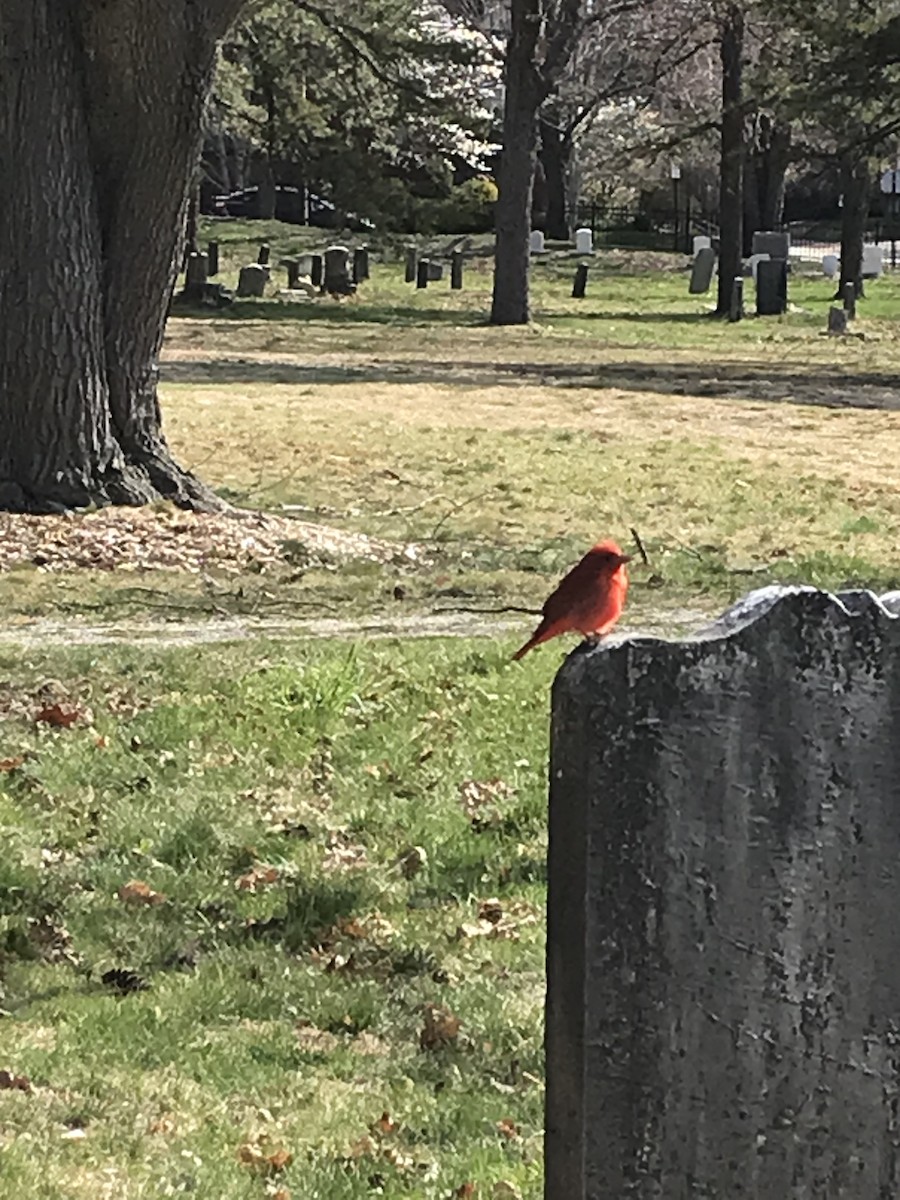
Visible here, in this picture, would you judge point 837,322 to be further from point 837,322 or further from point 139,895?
point 139,895

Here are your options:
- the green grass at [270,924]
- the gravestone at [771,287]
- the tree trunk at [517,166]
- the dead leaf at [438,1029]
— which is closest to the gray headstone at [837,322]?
the gravestone at [771,287]

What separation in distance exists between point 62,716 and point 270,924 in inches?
91.2

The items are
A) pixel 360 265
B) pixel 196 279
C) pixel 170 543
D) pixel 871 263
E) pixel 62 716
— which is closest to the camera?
pixel 62 716

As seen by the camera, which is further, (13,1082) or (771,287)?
(771,287)

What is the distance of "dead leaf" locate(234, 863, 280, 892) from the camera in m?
5.97

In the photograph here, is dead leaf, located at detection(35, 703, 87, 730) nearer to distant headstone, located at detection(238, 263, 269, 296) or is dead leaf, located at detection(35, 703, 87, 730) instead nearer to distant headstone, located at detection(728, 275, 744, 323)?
distant headstone, located at detection(728, 275, 744, 323)

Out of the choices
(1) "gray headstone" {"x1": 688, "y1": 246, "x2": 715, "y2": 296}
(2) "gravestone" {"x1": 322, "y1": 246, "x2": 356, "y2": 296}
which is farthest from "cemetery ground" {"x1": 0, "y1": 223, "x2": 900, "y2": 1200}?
(1) "gray headstone" {"x1": 688, "y1": 246, "x2": 715, "y2": 296}

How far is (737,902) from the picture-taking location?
2.12m

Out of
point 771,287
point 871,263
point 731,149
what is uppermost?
point 731,149

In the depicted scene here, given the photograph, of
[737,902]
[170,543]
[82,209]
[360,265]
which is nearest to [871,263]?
[360,265]

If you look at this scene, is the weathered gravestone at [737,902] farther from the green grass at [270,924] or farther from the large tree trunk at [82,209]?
the large tree trunk at [82,209]

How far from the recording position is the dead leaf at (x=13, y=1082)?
4.48m

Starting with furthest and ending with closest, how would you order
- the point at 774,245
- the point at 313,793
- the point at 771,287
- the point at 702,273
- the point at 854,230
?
1. the point at 702,273
2. the point at 774,245
3. the point at 854,230
4. the point at 771,287
5. the point at 313,793

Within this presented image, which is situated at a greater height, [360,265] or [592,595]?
[360,265]
